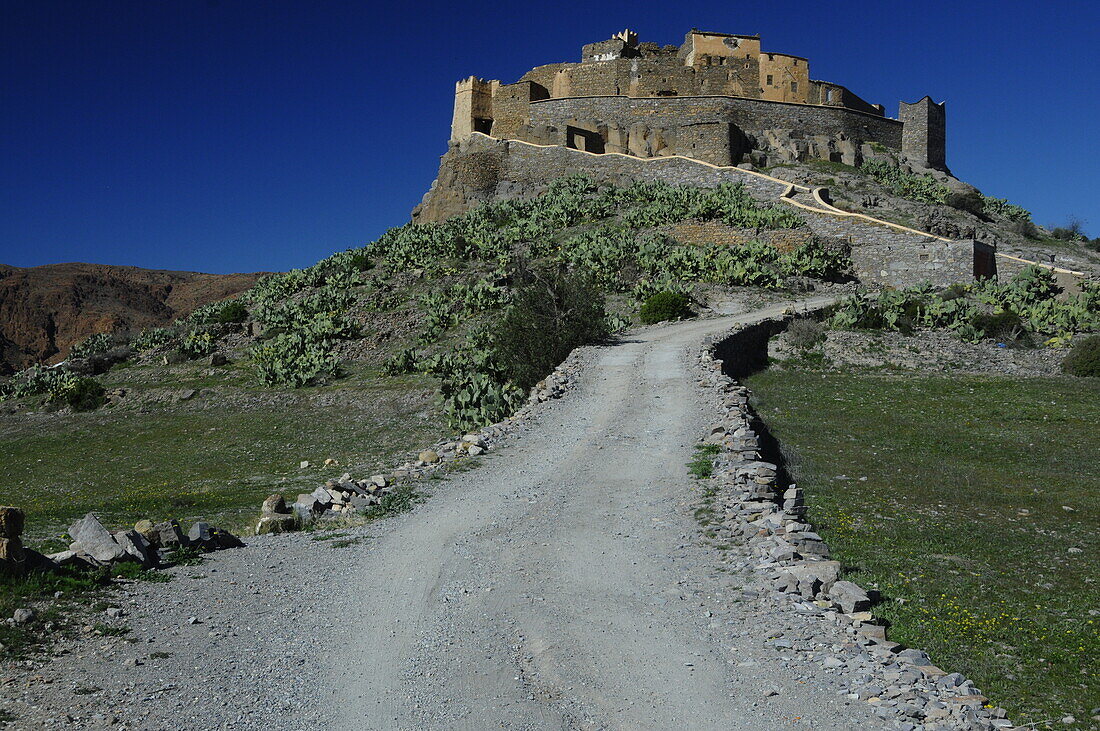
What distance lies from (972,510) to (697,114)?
136 feet

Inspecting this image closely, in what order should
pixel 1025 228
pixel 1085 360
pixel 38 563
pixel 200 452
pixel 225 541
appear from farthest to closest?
pixel 1025 228, pixel 1085 360, pixel 200 452, pixel 225 541, pixel 38 563

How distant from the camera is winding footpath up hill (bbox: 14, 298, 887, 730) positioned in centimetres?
566

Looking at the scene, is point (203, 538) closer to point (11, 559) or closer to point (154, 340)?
point (11, 559)

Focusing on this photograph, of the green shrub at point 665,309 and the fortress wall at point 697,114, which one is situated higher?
the fortress wall at point 697,114

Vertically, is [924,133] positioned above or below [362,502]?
above

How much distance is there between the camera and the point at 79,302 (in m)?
90.7

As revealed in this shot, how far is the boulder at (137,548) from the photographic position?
8375 mm

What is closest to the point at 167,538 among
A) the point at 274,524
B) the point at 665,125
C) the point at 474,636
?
the point at 274,524

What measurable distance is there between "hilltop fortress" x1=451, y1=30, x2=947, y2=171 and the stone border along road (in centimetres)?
3940

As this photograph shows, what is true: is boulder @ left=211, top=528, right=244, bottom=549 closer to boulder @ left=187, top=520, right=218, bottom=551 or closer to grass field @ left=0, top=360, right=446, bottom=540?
boulder @ left=187, top=520, right=218, bottom=551

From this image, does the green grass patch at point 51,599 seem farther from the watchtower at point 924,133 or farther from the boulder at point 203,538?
the watchtower at point 924,133

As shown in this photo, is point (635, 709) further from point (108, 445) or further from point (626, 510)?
point (108, 445)

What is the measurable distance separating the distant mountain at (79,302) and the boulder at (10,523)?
74058mm

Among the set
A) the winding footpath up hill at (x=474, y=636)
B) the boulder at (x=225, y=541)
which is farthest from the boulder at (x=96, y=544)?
the boulder at (x=225, y=541)
